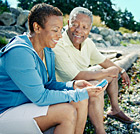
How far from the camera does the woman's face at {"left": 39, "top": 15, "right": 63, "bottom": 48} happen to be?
1.71m

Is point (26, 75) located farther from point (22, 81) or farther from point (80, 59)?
point (80, 59)

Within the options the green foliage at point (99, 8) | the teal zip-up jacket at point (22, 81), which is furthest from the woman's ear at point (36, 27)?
the green foliage at point (99, 8)

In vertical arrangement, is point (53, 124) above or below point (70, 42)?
below

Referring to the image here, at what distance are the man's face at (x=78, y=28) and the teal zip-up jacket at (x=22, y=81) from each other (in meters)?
1.00

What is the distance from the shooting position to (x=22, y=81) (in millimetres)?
1442

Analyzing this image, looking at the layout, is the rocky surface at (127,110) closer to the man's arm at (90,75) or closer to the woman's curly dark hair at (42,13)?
the man's arm at (90,75)

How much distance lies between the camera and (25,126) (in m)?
1.49

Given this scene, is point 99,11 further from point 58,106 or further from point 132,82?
point 58,106

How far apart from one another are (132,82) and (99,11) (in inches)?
994

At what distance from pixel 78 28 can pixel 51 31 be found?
82cm

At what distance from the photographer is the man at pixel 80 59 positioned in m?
2.35

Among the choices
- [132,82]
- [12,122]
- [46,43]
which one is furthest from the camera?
[132,82]

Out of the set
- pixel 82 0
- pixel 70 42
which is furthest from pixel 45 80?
pixel 82 0

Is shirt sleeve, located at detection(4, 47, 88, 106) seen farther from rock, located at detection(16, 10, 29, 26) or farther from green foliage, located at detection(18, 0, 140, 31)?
green foliage, located at detection(18, 0, 140, 31)
